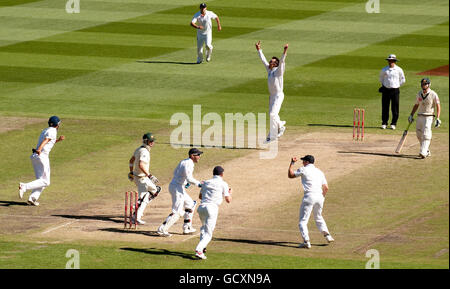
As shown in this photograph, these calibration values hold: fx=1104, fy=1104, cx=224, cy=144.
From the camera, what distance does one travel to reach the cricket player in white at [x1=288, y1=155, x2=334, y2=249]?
19.9 meters

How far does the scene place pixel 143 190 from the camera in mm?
21844

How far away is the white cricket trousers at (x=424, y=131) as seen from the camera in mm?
26266

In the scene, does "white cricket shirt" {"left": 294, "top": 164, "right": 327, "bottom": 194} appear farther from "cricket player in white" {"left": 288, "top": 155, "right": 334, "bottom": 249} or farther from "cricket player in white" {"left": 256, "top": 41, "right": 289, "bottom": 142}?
"cricket player in white" {"left": 256, "top": 41, "right": 289, "bottom": 142}

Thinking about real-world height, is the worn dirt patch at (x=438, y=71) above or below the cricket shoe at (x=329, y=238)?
above

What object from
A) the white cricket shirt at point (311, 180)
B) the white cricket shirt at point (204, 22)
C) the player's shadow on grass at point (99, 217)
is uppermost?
the white cricket shirt at point (204, 22)

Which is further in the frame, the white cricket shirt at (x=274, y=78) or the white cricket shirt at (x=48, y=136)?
the white cricket shirt at (x=274, y=78)

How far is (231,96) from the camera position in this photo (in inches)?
1358

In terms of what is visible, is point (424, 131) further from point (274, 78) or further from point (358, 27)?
point (358, 27)

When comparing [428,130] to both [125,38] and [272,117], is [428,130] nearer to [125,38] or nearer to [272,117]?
[272,117]

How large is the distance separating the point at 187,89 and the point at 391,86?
26.5 feet

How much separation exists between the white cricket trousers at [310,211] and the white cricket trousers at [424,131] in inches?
275

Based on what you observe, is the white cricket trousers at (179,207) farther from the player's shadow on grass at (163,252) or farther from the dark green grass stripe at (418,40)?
the dark green grass stripe at (418,40)

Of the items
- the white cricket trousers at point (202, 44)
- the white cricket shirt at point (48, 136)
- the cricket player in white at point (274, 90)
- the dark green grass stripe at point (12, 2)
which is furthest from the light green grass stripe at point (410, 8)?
the white cricket shirt at point (48, 136)

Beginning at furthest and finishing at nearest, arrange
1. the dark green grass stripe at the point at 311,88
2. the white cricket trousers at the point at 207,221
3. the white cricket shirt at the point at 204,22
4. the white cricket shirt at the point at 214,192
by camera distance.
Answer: the white cricket shirt at the point at 204,22 → the dark green grass stripe at the point at 311,88 → the white cricket shirt at the point at 214,192 → the white cricket trousers at the point at 207,221
